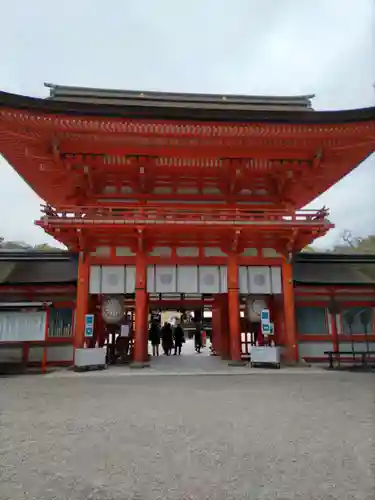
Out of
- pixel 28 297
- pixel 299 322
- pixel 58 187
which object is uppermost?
pixel 58 187

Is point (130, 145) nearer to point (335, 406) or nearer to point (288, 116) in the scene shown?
point (288, 116)

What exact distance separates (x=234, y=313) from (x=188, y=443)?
898cm

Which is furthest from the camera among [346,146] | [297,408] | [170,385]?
[346,146]

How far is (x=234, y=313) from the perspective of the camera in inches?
525

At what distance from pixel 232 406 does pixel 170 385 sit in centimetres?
280

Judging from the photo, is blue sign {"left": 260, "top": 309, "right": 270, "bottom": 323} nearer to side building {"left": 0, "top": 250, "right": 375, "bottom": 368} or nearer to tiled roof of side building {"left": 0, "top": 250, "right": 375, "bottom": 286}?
side building {"left": 0, "top": 250, "right": 375, "bottom": 368}

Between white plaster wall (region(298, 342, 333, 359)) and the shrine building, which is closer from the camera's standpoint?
the shrine building

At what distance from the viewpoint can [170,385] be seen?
9062mm

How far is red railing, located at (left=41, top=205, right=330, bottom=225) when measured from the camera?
12469mm

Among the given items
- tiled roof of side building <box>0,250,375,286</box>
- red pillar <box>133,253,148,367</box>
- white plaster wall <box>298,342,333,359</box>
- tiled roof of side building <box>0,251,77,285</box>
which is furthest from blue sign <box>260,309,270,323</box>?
tiled roof of side building <box>0,251,77,285</box>

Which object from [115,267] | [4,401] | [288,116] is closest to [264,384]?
[4,401]

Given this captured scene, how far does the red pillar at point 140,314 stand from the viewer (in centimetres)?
1286

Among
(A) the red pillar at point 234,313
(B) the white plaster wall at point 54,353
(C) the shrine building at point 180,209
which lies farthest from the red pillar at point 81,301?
(A) the red pillar at point 234,313

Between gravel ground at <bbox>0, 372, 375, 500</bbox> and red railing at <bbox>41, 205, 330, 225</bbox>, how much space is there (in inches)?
238
